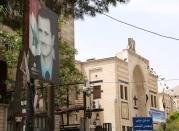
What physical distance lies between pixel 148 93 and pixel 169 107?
58.8 feet

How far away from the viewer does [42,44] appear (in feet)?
47.2

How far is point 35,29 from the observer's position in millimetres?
14008

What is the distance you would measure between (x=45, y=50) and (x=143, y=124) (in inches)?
227

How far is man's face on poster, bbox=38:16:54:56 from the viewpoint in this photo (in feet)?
47.0

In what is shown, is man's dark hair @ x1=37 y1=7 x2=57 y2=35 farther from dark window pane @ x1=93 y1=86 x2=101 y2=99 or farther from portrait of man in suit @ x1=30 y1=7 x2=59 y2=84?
dark window pane @ x1=93 y1=86 x2=101 y2=99

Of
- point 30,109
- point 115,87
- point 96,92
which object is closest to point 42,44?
point 30,109

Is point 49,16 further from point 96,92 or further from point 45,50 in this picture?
point 96,92

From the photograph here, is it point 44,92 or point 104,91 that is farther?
point 104,91

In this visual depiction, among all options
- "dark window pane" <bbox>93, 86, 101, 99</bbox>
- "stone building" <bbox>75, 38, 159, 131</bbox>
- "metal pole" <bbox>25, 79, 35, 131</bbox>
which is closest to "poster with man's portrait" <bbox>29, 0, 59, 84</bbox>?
"metal pole" <bbox>25, 79, 35, 131</bbox>

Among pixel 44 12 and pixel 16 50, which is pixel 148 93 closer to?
pixel 16 50

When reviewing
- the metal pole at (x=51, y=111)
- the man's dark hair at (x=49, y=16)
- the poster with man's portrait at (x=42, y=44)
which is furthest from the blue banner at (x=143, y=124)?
the man's dark hair at (x=49, y=16)

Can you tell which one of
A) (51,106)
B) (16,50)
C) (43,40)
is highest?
(16,50)

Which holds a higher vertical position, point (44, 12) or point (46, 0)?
point (46, 0)

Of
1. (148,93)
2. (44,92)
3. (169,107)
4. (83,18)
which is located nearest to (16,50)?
(44,92)
